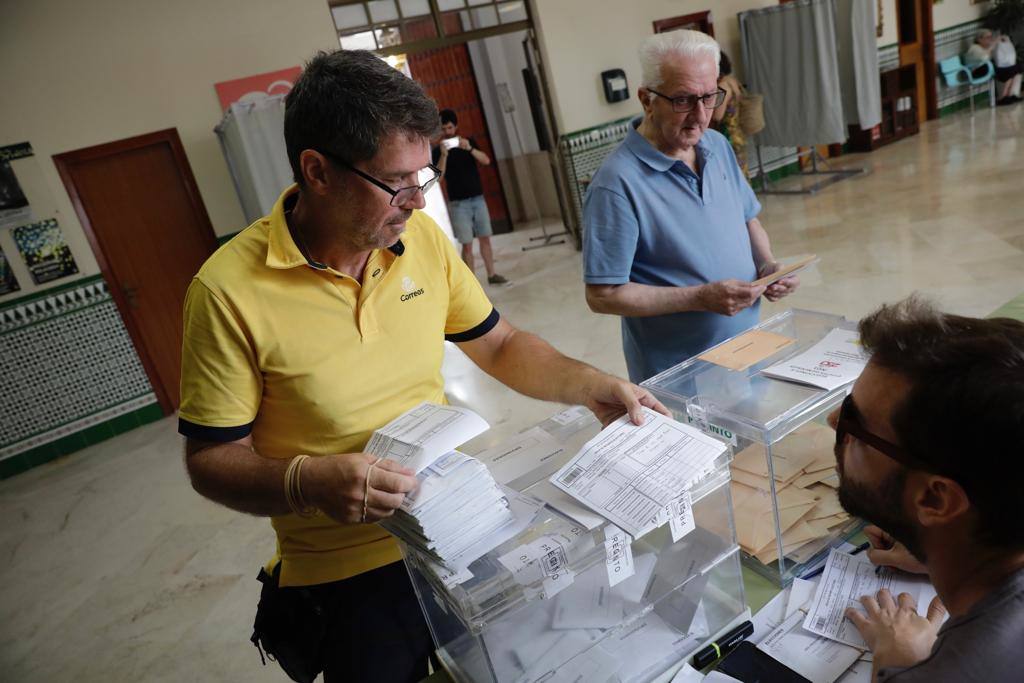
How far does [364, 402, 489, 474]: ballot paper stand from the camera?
901 millimetres

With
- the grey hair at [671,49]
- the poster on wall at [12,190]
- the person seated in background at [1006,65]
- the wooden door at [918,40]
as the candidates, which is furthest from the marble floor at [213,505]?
the person seated in background at [1006,65]

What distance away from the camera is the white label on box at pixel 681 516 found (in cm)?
93

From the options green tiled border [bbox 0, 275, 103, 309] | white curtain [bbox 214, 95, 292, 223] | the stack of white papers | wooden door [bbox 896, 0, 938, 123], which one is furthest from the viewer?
wooden door [bbox 896, 0, 938, 123]

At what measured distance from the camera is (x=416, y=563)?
1018mm

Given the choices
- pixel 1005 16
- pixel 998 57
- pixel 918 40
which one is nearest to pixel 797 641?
pixel 918 40

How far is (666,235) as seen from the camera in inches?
72.4

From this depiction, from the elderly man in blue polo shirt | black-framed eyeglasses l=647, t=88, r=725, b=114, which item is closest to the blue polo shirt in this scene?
the elderly man in blue polo shirt

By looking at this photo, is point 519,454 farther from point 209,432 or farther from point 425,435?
point 209,432

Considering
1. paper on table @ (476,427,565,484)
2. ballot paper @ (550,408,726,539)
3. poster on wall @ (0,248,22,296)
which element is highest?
poster on wall @ (0,248,22,296)

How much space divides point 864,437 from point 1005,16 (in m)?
13.7

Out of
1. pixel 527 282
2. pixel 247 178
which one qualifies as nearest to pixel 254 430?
Answer: pixel 247 178

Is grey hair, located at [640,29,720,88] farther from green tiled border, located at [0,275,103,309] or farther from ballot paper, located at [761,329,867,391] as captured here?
green tiled border, located at [0,275,103,309]

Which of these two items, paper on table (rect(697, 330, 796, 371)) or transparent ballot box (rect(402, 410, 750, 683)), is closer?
transparent ballot box (rect(402, 410, 750, 683))

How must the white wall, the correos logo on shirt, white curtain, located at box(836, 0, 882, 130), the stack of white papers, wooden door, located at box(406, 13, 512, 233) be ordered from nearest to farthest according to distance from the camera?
the stack of white papers < the correos logo on shirt < the white wall < white curtain, located at box(836, 0, 882, 130) < wooden door, located at box(406, 13, 512, 233)
